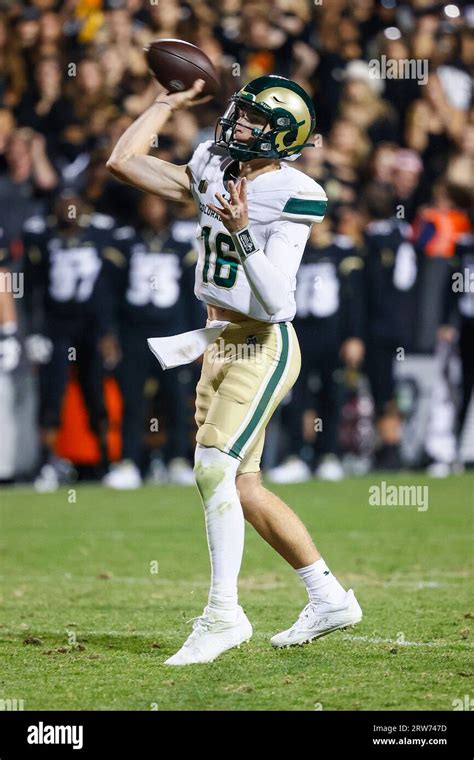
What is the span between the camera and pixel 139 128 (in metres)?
5.58

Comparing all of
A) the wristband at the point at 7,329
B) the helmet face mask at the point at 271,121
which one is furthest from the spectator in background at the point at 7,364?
the helmet face mask at the point at 271,121

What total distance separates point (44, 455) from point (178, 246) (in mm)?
1913

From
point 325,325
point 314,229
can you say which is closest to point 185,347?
point 325,325

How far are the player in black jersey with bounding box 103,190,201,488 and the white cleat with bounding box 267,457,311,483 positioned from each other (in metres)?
0.66

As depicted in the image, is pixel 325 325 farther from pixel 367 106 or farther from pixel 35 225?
pixel 35 225

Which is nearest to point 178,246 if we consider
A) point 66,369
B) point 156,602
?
point 66,369

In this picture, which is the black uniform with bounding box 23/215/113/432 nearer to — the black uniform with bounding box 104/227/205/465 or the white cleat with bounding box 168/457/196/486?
the black uniform with bounding box 104/227/205/465

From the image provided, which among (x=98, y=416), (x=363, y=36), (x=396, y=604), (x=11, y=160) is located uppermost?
(x=363, y=36)

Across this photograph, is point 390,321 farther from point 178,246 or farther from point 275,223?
point 275,223

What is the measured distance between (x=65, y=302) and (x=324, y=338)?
2.01 meters

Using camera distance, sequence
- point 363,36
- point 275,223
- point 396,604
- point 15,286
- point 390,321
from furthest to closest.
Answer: point 363,36, point 390,321, point 15,286, point 396,604, point 275,223

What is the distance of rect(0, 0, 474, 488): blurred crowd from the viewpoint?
443 inches

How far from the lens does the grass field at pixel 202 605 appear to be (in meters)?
4.74

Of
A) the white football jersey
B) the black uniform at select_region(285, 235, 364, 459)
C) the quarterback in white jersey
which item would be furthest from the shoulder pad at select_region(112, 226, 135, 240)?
the white football jersey
